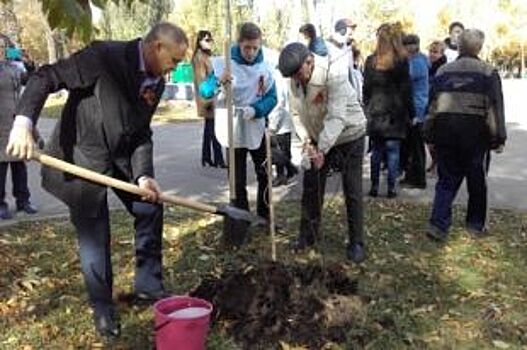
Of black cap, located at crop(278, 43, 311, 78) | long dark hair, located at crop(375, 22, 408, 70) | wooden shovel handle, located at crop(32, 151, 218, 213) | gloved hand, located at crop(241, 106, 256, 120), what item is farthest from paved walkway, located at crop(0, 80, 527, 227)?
wooden shovel handle, located at crop(32, 151, 218, 213)

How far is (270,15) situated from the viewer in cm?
4934

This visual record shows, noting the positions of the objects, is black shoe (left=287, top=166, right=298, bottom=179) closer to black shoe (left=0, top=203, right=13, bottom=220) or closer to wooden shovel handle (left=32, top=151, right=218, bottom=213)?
black shoe (left=0, top=203, right=13, bottom=220)

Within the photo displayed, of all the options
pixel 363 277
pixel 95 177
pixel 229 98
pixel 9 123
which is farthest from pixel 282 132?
pixel 95 177

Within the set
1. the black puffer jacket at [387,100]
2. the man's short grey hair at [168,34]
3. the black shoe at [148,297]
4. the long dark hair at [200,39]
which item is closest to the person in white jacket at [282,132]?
the black puffer jacket at [387,100]

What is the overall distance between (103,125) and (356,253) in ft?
8.45

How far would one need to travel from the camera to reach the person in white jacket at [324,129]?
5418 mm

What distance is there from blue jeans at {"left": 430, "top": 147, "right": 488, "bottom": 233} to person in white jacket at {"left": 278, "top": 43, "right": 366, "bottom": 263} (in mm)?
1066

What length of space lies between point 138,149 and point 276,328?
1416 mm

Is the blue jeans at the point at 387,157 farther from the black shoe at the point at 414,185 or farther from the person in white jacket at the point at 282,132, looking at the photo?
the person in white jacket at the point at 282,132

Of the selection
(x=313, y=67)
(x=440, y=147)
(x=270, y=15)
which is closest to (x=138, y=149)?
(x=313, y=67)

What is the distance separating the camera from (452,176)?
21.8ft

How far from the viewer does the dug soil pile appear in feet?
14.2

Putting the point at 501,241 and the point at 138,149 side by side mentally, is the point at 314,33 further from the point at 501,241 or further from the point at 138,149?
the point at 138,149

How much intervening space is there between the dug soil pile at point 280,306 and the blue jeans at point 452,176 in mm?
2086
